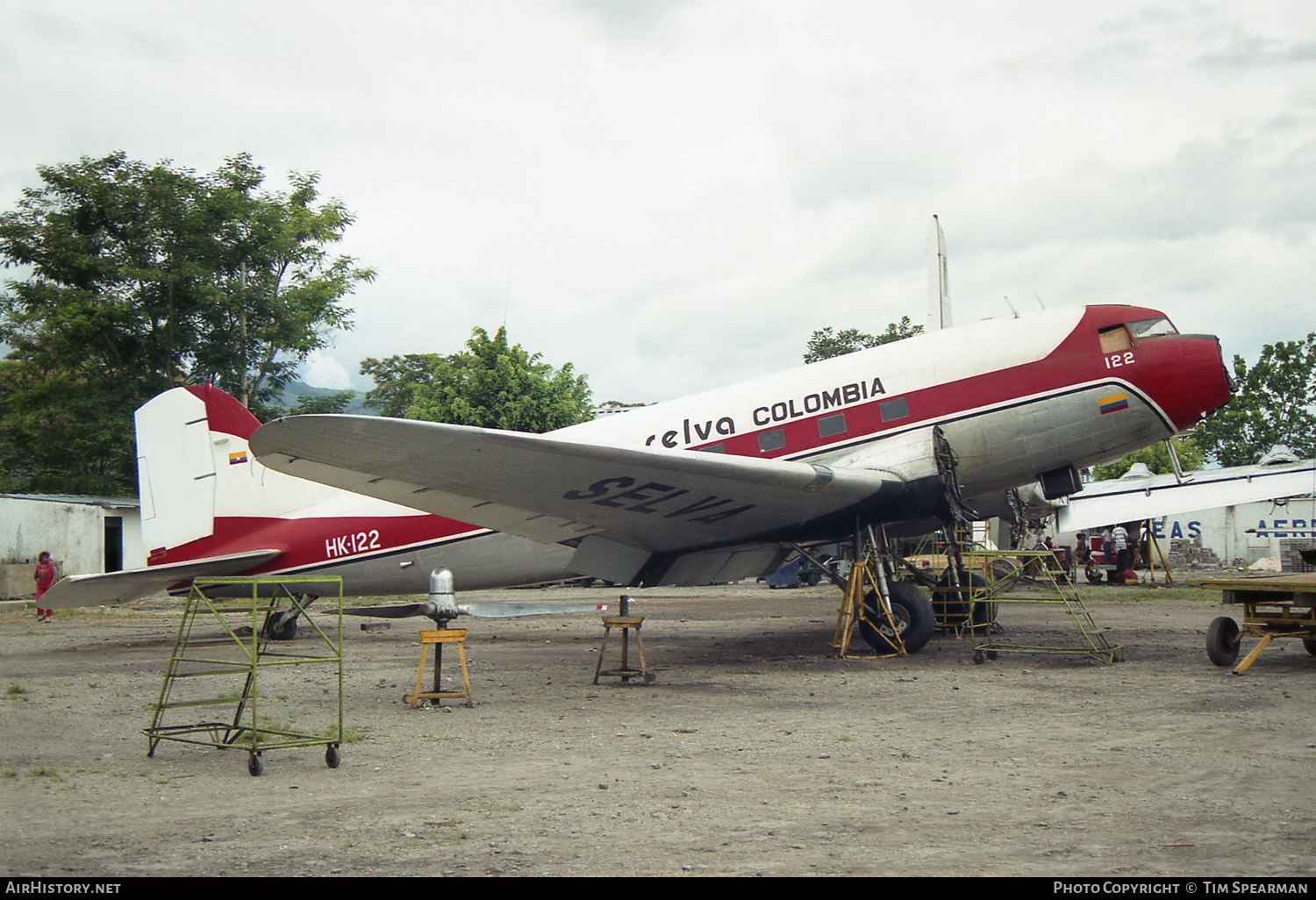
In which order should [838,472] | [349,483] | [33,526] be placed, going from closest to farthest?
[349,483] → [838,472] → [33,526]

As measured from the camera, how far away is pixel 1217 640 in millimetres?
11047

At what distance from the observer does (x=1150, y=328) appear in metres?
12.2

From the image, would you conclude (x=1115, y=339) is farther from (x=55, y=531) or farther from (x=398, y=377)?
(x=398, y=377)

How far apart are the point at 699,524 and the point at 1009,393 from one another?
4.38 metres

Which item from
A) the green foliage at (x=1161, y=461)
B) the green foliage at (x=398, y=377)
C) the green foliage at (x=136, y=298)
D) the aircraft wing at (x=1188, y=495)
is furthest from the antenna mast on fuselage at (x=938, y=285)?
the green foliage at (x=398, y=377)

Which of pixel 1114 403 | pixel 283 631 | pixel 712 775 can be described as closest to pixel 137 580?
pixel 283 631

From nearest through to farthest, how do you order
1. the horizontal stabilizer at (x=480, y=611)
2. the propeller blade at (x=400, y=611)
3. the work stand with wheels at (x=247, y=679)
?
→ the work stand with wheels at (x=247, y=679)
the horizontal stabilizer at (x=480, y=611)
the propeller blade at (x=400, y=611)

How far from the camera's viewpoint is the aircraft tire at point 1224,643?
11.0 meters

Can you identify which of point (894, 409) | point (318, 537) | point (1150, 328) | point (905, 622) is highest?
point (1150, 328)

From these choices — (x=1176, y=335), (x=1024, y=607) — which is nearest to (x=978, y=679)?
(x=1176, y=335)

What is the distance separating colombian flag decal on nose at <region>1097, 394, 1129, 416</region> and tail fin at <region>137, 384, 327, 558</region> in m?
11.7

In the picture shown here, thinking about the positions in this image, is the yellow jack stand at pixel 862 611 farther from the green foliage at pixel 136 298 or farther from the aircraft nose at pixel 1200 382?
the green foliage at pixel 136 298

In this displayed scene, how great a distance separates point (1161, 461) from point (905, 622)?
5504cm
